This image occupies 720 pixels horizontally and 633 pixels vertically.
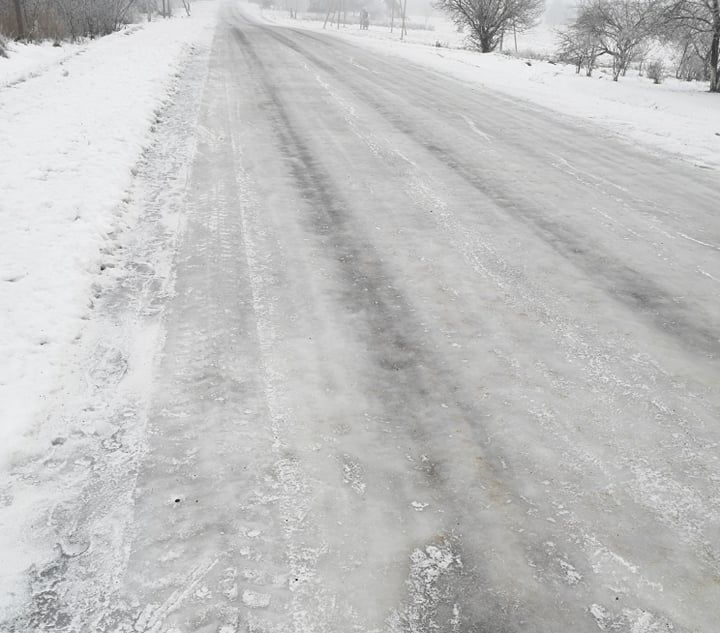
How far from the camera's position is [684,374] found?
146 inches

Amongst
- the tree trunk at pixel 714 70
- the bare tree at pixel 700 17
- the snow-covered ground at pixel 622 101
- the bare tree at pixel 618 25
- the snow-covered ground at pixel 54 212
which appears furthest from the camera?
the bare tree at pixel 618 25

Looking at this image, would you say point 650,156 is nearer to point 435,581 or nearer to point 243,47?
point 435,581

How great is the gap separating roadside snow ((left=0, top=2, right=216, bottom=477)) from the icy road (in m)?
0.38

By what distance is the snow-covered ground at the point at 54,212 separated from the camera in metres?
3.57

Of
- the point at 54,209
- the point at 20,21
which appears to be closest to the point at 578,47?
the point at 20,21

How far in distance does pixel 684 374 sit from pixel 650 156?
6.53 m

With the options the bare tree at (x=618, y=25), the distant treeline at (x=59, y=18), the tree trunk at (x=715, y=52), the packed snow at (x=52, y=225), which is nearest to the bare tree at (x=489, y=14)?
the bare tree at (x=618, y=25)

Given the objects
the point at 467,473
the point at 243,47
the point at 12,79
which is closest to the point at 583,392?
the point at 467,473

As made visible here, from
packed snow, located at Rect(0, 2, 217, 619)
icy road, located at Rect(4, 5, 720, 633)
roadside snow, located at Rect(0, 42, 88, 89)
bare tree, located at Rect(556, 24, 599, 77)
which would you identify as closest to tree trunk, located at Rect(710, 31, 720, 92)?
bare tree, located at Rect(556, 24, 599, 77)

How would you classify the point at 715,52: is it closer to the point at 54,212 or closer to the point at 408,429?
the point at 54,212

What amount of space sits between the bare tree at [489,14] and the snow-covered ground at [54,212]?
23239 mm

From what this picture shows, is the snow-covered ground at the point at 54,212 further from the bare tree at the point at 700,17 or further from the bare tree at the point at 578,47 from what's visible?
the bare tree at the point at 578,47

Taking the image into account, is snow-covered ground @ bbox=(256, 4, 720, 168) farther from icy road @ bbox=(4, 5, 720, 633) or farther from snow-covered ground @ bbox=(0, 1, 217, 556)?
snow-covered ground @ bbox=(0, 1, 217, 556)

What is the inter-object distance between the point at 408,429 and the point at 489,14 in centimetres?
3313
